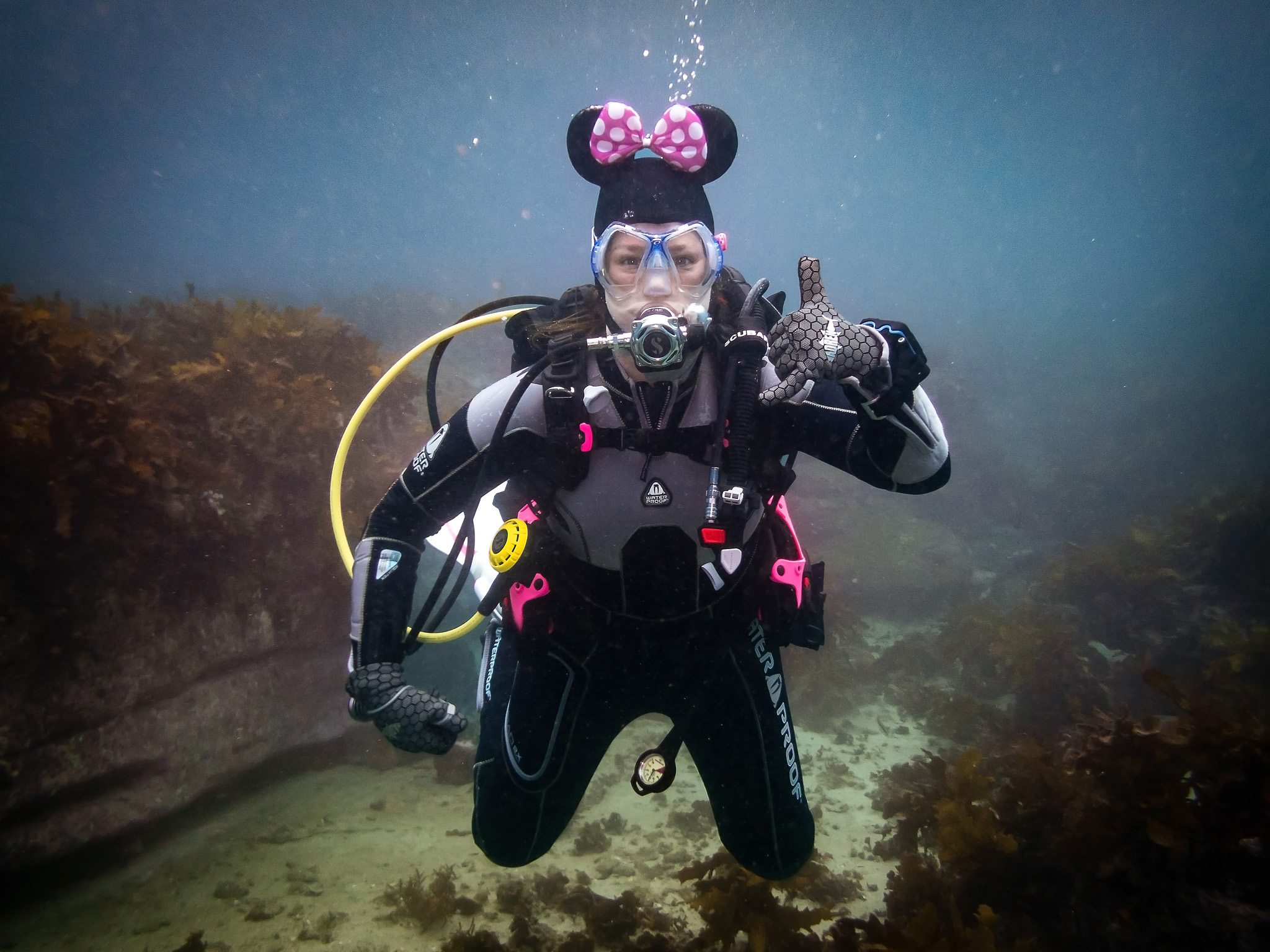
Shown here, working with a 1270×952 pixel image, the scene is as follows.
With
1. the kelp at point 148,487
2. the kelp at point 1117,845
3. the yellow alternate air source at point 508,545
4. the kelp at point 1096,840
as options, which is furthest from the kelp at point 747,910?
the kelp at point 148,487

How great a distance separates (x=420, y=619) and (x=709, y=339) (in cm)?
198

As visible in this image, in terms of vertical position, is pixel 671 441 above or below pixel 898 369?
below

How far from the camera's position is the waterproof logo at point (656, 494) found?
2559mm

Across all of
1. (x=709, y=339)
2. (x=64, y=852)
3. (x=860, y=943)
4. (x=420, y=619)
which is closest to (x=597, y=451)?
(x=709, y=339)

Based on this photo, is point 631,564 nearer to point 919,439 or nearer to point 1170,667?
point 919,439

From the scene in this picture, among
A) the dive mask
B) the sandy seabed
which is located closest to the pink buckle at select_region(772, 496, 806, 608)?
the dive mask

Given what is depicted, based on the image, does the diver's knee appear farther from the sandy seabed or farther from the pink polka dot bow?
the pink polka dot bow

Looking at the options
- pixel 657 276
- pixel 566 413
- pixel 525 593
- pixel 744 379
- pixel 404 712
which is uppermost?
pixel 657 276

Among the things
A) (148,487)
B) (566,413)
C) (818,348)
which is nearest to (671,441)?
(566,413)

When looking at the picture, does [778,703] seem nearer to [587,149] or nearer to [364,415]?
[364,415]

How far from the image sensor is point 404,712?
2189 mm

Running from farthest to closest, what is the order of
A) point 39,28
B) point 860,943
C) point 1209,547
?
point 39,28
point 1209,547
point 860,943

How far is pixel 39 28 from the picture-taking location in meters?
34.7

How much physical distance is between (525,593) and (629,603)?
540mm
